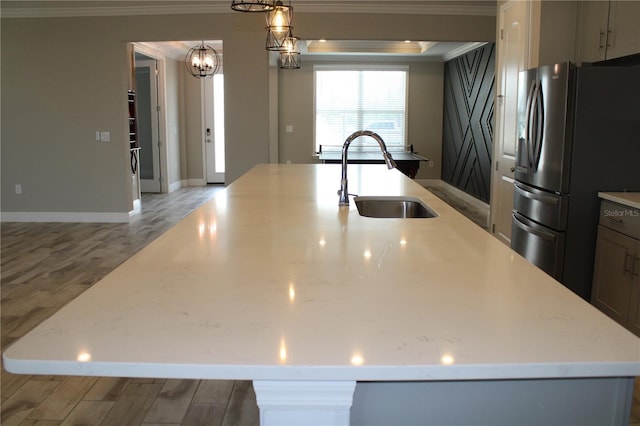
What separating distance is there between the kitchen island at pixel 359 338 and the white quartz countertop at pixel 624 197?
5.85 feet

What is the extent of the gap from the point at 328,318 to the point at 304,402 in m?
0.19

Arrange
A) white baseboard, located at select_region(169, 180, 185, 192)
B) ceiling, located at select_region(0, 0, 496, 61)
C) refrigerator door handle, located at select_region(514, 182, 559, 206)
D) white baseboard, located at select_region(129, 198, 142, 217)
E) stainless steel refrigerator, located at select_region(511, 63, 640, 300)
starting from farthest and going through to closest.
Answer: white baseboard, located at select_region(169, 180, 185, 192) → white baseboard, located at select_region(129, 198, 142, 217) → ceiling, located at select_region(0, 0, 496, 61) → refrigerator door handle, located at select_region(514, 182, 559, 206) → stainless steel refrigerator, located at select_region(511, 63, 640, 300)

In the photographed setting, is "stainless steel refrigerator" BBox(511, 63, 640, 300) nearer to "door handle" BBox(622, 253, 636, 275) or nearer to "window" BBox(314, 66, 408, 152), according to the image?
"door handle" BBox(622, 253, 636, 275)

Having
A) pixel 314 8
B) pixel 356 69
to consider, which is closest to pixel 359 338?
pixel 314 8

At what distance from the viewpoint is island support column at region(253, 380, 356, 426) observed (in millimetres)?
1003

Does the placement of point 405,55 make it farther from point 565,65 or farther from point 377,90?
point 565,65

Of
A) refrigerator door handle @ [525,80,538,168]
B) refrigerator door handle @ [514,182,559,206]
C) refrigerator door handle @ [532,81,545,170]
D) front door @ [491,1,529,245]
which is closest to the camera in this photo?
refrigerator door handle @ [514,182,559,206]

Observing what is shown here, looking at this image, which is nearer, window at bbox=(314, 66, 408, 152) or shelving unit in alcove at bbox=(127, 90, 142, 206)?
shelving unit in alcove at bbox=(127, 90, 142, 206)

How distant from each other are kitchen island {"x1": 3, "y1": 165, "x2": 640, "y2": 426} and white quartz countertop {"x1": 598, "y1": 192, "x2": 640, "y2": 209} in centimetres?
178

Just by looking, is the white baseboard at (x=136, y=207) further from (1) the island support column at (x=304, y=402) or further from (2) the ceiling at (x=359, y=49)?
(1) the island support column at (x=304, y=402)

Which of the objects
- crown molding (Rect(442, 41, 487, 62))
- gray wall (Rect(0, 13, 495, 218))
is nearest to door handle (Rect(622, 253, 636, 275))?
gray wall (Rect(0, 13, 495, 218))

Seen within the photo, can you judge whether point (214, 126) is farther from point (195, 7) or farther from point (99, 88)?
point (195, 7)

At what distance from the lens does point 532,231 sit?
12.6 ft

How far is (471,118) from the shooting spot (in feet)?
28.8
